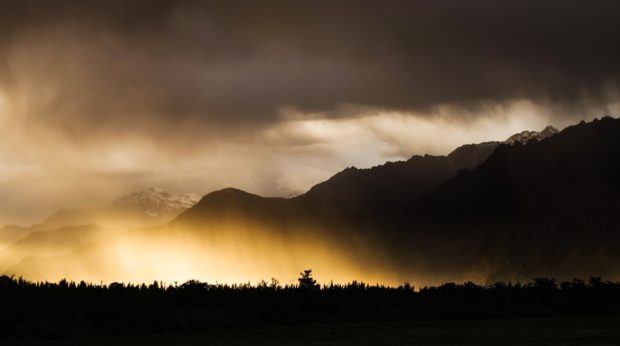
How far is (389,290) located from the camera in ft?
388

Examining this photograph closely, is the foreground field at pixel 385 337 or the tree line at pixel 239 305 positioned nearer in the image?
the foreground field at pixel 385 337

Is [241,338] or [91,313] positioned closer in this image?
[241,338]

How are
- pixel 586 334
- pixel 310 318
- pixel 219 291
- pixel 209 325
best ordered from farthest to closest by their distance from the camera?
pixel 219 291, pixel 310 318, pixel 209 325, pixel 586 334

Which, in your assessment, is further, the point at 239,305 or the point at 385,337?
the point at 239,305

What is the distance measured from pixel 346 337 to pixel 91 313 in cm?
2706

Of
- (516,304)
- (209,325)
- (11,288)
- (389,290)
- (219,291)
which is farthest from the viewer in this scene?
(389,290)

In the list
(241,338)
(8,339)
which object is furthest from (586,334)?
(8,339)

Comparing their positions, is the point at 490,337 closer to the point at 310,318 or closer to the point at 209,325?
the point at 209,325

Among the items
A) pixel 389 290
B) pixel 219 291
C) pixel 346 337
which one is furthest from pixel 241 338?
pixel 389 290

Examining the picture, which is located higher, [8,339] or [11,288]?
[11,288]

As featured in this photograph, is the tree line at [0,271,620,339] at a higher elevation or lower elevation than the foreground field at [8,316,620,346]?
higher

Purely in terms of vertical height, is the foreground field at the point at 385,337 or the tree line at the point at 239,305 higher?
the tree line at the point at 239,305

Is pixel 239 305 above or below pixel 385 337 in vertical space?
above

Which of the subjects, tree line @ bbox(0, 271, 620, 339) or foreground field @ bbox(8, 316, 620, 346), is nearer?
foreground field @ bbox(8, 316, 620, 346)
